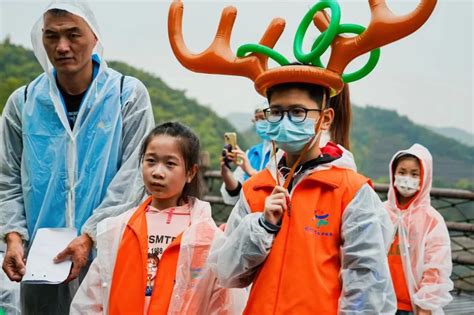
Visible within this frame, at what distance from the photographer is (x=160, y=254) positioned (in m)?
2.68

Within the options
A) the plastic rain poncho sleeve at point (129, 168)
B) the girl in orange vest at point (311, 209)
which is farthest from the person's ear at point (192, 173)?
the girl in orange vest at point (311, 209)

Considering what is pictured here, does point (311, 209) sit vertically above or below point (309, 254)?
above

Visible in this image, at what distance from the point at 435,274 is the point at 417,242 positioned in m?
0.22

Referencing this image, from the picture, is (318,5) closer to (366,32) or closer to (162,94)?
(366,32)

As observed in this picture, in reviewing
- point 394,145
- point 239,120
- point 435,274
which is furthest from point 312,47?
point 239,120

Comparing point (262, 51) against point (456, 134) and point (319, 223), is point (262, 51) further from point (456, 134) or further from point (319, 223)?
point (456, 134)

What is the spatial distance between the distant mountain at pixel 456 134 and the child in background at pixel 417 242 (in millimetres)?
5248

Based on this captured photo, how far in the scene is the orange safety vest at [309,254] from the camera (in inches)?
89.3

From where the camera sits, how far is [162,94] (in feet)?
36.2

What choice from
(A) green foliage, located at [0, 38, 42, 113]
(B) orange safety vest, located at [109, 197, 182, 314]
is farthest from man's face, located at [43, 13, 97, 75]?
(A) green foliage, located at [0, 38, 42, 113]

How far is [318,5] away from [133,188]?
104cm

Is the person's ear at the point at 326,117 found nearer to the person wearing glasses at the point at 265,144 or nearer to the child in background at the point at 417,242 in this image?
the person wearing glasses at the point at 265,144

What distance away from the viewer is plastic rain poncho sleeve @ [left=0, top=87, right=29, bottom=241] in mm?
3047

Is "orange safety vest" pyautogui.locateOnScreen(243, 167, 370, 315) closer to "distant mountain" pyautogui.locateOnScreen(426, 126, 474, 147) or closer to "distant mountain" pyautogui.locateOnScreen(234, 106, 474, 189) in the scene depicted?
"distant mountain" pyautogui.locateOnScreen(234, 106, 474, 189)
